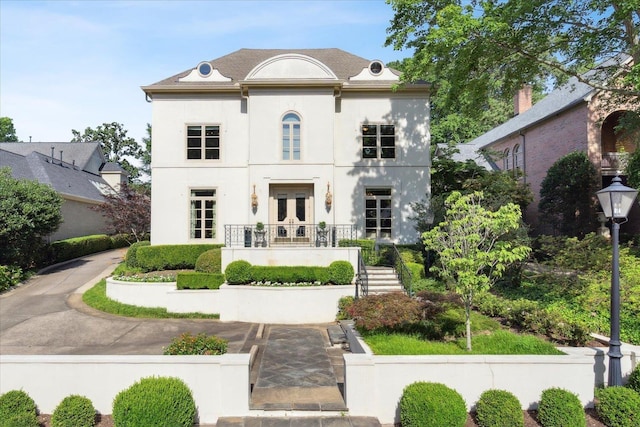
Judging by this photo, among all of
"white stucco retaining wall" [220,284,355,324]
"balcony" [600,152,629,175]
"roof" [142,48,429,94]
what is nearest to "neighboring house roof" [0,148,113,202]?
"roof" [142,48,429,94]

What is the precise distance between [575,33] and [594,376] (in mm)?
12040

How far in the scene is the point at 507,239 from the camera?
1245 centimetres

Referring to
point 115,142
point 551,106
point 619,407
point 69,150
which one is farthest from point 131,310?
point 115,142

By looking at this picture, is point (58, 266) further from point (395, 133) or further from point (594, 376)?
point (594, 376)

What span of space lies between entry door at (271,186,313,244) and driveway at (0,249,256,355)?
549 centimetres

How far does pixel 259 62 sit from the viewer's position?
757 inches

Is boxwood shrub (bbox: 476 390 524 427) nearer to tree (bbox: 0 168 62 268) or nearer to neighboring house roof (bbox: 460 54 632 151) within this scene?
neighboring house roof (bbox: 460 54 632 151)

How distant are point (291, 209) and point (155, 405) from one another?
11.9 metres

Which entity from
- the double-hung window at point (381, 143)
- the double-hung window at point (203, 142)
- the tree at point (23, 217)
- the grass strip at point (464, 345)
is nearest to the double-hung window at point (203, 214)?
the double-hung window at point (203, 142)

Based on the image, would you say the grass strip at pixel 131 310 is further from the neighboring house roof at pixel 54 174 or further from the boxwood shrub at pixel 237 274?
the neighboring house roof at pixel 54 174

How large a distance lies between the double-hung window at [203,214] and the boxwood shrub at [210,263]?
2.80 m

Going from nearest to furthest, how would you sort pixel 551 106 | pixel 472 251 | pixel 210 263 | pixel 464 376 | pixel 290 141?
pixel 464 376
pixel 472 251
pixel 210 263
pixel 290 141
pixel 551 106

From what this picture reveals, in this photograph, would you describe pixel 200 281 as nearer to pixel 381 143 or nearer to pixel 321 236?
pixel 321 236

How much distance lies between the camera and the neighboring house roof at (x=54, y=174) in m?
22.3
